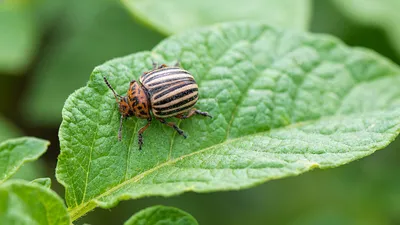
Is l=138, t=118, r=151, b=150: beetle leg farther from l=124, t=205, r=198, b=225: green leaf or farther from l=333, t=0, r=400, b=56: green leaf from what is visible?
l=333, t=0, r=400, b=56: green leaf

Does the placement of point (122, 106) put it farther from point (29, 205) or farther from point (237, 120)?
point (29, 205)

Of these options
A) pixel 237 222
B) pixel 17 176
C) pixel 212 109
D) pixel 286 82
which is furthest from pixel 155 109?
pixel 237 222

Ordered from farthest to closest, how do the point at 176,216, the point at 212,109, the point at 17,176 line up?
the point at 17,176, the point at 212,109, the point at 176,216

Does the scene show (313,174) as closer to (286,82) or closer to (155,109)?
(286,82)

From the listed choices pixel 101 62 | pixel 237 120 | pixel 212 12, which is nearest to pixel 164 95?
pixel 237 120

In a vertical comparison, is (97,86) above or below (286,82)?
above

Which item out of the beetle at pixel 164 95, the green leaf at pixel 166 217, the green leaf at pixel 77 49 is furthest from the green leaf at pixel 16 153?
the green leaf at pixel 77 49
